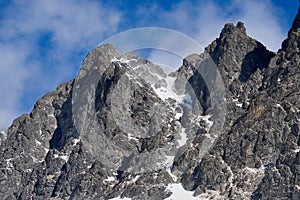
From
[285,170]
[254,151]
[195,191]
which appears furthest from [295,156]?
[195,191]

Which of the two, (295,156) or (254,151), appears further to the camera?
(254,151)

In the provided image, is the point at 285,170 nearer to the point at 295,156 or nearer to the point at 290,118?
the point at 295,156

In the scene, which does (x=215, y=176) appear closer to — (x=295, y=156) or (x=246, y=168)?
(x=246, y=168)

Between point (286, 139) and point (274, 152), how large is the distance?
17.3 ft

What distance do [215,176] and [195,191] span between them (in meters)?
7.57

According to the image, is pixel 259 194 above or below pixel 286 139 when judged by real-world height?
below

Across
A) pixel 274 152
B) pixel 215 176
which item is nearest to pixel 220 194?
pixel 215 176

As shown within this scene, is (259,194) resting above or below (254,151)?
below

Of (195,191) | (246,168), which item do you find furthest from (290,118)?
(195,191)

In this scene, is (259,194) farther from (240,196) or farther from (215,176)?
(215,176)

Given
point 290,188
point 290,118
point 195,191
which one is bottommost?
point 290,188

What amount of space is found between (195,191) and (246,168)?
55.4 feet

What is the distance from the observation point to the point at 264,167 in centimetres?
19362

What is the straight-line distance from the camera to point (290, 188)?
585ft
